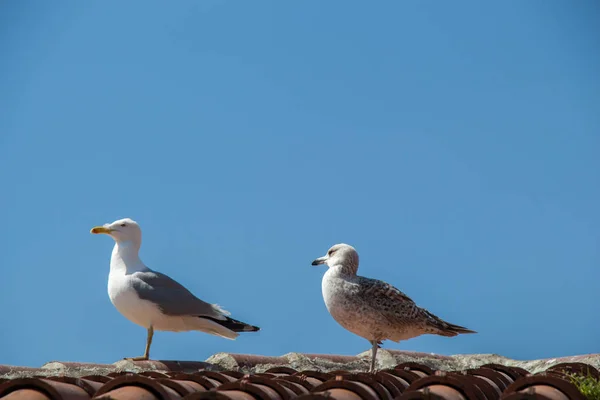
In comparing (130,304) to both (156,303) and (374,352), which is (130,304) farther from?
(374,352)

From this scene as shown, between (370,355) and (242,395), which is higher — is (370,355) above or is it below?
above

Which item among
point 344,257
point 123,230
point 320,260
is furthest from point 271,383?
point 123,230

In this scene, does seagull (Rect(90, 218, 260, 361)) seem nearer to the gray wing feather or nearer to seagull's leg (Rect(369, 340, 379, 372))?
the gray wing feather

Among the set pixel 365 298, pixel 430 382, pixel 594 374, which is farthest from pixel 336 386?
pixel 365 298

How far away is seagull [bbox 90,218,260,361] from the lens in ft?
28.8

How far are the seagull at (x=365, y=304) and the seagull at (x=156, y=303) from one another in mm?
1298

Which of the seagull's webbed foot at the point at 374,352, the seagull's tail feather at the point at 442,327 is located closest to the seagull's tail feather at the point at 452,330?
the seagull's tail feather at the point at 442,327

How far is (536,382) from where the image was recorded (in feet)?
16.3

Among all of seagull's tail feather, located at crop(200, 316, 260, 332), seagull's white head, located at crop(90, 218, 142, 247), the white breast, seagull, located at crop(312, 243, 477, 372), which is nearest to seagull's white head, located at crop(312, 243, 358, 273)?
seagull, located at crop(312, 243, 477, 372)

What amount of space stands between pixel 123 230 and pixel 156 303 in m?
1.12

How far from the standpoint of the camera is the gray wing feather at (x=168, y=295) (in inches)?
345

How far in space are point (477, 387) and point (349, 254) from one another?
134 inches

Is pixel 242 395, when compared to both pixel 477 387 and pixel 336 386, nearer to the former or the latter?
pixel 336 386

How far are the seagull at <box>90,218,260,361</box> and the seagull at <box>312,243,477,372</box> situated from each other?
130 centimetres
